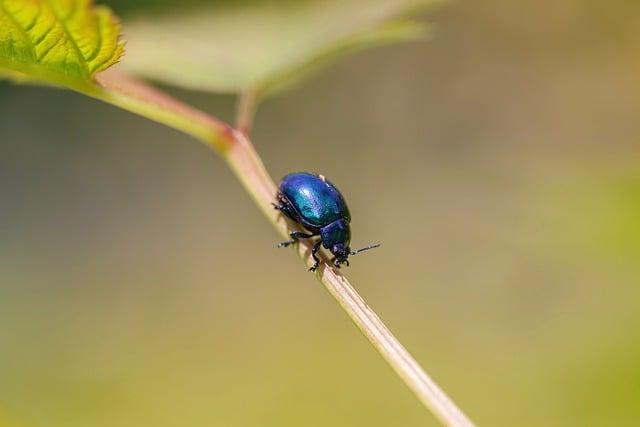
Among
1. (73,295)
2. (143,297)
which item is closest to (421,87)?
(143,297)

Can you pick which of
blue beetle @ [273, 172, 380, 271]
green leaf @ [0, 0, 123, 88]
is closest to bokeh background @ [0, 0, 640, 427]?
blue beetle @ [273, 172, 380, 271]

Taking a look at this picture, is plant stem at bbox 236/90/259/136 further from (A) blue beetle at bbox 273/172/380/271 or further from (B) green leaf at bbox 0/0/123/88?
(B) green leaf at bbox 0/0/123/88

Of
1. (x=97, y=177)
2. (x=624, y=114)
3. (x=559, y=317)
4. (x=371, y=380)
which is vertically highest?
(x=97, y=177)

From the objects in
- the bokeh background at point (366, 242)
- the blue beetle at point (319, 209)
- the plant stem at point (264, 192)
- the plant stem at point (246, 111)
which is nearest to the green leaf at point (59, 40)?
the plant stem at point (264, 192)

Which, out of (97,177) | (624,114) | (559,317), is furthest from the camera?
(97,177)

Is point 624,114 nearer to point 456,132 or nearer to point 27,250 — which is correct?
point 456,132

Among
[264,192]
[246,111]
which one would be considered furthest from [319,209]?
[264,192]
